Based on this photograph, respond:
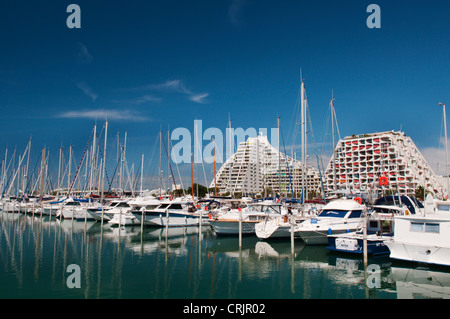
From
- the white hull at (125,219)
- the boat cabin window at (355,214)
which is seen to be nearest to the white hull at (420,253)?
the boat cabin window at (355,214)

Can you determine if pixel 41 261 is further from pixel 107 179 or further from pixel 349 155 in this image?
pixel 349 155

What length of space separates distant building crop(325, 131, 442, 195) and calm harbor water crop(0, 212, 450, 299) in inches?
3440

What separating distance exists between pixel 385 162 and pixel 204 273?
10777cm

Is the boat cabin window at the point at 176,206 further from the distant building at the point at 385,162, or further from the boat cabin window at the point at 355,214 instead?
the distant building at the point at 385,162

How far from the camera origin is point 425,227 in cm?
1905

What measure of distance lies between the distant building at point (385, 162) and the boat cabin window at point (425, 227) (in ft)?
292

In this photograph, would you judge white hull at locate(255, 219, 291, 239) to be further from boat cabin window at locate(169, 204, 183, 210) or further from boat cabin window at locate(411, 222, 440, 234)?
boat cabin window at locate(169, 204, 183, 210)

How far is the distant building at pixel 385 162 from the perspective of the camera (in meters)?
109

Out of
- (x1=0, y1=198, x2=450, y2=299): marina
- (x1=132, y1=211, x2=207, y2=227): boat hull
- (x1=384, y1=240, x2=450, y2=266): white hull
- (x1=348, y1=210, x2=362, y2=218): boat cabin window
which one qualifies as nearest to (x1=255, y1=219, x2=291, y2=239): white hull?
(x1=0, y1=198, x2=450, y2=299): marina

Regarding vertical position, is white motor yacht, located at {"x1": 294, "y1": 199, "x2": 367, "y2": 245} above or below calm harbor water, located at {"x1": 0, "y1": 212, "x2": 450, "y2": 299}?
above

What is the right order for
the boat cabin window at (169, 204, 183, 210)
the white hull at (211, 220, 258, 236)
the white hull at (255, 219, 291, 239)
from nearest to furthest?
the white hull at (255, 219, 291, 239) → the white hull at (211, 220, 258, 236) → the boat cabin window at (169, 204, 183, 210)

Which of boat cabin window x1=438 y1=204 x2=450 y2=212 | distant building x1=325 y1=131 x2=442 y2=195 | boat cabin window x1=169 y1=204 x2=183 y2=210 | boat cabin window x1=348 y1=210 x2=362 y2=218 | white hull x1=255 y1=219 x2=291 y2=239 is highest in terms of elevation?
distant building x1=325 y1=131 x2=442 y2=195

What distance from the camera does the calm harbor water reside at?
15.3 metres
